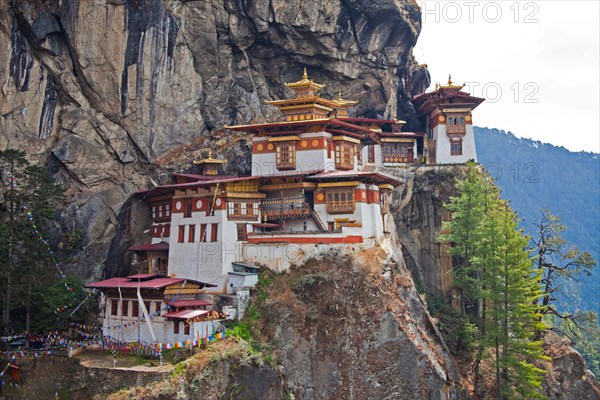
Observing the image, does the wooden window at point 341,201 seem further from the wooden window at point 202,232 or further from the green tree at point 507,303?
the green tree at point 507,303

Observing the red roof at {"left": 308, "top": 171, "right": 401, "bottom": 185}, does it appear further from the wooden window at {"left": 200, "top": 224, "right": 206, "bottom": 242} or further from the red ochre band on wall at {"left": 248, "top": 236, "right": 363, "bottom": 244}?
the wooden window at {"left": 200, "top": 224, "right": 206, "bottom": 242}

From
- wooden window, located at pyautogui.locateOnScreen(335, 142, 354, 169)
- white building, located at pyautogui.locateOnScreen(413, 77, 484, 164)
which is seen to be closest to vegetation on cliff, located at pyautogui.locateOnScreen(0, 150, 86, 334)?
wooden window, located at pyautogui.locateOnScreen(335, 142, 354, 169)

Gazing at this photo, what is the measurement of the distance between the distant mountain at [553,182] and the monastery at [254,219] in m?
104

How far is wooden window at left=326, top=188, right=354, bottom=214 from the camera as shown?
4925 cm

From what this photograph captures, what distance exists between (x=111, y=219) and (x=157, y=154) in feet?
21.5

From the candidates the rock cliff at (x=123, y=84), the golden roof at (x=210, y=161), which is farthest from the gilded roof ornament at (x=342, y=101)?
the golden roof at (x=210, y=161)

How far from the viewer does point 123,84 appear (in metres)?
55.4

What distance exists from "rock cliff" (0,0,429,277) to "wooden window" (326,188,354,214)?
11.8 m

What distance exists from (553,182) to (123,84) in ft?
412

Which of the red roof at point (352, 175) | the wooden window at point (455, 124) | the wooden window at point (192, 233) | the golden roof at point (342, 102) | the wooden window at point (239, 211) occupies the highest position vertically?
the golden roof at point (342, 102)

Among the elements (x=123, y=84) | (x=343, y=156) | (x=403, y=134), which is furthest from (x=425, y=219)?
(x=123, y=84)

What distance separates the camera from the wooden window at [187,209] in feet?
160

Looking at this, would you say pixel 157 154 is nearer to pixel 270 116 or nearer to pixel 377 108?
pixel 270 116

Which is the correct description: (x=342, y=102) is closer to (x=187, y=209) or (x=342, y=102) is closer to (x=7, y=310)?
(x=187, y=209)
